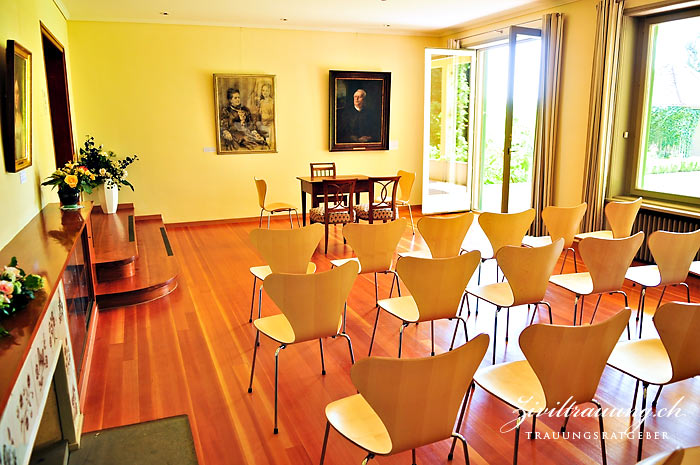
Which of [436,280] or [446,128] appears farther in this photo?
[446,128]

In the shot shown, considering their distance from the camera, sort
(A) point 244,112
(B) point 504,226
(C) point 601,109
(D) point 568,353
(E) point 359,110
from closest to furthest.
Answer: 1. (D) point 568,353
2. (B) point 504,226
3. (C) point 601,109
4. (A) point 244,112
5. (E) point 359,110

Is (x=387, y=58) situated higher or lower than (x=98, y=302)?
higher

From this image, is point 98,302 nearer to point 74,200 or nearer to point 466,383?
point 74,200

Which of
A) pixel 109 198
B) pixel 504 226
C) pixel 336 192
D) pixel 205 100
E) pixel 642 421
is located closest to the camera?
pixel 642 421

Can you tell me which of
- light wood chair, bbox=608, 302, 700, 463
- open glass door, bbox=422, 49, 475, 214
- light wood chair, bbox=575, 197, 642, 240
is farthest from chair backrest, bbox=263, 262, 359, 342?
open glass door, bbox=422, 49, 475, 214

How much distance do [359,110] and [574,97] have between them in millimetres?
3469

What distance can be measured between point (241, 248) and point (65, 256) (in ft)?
13.1

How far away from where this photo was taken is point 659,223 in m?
5.71

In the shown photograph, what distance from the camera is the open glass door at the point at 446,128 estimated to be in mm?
8594

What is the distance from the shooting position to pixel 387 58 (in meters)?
9.04

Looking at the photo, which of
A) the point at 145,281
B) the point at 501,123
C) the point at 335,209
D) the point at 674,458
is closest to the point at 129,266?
the point at 145,281

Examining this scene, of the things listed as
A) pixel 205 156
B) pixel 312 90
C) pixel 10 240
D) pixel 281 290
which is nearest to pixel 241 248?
pixel 205 156

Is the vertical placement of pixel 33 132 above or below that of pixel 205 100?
below

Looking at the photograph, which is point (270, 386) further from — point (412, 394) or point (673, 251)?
point (673, 251)
